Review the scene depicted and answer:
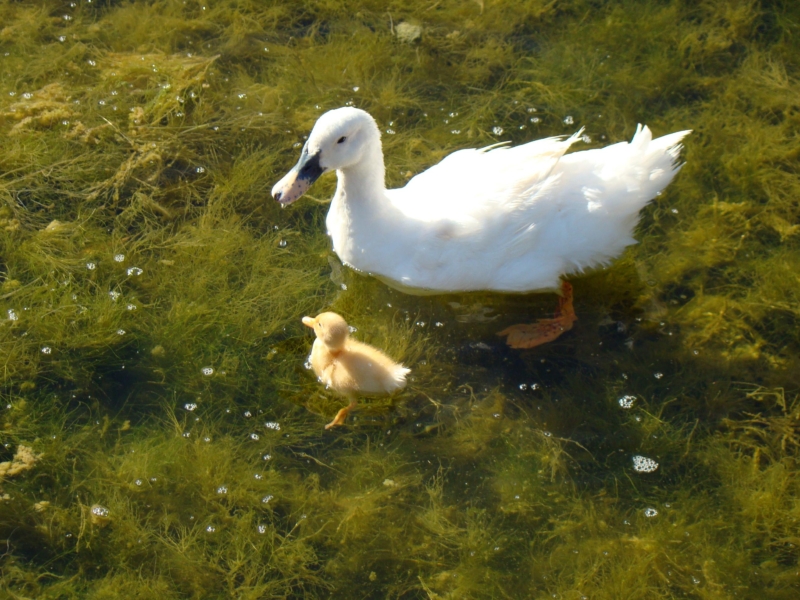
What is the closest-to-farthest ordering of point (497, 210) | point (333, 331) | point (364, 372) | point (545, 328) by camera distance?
1. point (333, 331)
2. point (364, 372)
3. point (497, 210)
4. point (545, 328)

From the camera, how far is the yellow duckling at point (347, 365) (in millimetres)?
3383

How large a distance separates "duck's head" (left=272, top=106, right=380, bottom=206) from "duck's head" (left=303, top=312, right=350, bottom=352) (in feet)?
1.98

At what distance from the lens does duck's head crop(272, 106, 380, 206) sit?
3.37 metres

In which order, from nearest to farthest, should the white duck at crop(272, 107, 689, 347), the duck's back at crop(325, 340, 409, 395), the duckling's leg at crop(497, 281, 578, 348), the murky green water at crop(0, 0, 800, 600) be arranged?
the murky green water at crop(0, 0, 800, 600) < the duck's back at crop(325, 340, 409, 395) < the white duck at crop(272, 107, 689, 347) < the duckling's leg at crop(497, 281, 578, 348)

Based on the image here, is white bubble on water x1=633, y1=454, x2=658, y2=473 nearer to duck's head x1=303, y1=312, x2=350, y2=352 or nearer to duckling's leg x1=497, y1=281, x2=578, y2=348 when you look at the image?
duckling's leg x1=497, y1=281, x2=578, y2=348

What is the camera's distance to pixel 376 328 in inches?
157

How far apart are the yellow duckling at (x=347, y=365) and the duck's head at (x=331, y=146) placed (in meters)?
0.65

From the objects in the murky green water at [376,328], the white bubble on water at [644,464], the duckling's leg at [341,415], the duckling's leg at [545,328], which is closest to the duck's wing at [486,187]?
the murky green water at [376,328]

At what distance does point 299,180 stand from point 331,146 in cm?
23

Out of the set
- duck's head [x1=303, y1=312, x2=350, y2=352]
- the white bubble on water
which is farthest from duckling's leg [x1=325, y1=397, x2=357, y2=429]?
the white bubble on water

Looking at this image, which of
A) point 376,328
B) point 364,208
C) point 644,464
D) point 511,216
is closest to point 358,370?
point 376,328

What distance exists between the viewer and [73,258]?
4.13 m

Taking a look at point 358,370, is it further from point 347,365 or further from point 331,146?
point 331,146

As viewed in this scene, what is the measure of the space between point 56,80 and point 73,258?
1.57 meters
